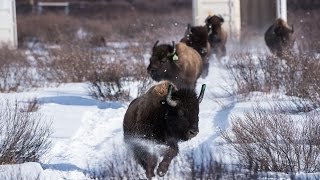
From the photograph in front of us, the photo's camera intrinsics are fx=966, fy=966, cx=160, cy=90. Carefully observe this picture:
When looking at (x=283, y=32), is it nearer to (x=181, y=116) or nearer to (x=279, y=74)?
(x=279, y=74)

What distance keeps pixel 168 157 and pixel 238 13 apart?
2668 centimetres

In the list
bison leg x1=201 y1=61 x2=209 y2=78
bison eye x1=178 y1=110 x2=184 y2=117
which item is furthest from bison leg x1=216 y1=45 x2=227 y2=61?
bison eye x1=178 y1=110 x2=184 y2=117

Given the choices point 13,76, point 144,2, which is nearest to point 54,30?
point 144,2

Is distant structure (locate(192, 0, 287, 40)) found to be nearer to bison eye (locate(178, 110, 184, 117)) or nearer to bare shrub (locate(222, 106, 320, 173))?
bare shrub (locate(222, 106, 320, 173))

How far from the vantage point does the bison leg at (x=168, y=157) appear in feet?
31.9

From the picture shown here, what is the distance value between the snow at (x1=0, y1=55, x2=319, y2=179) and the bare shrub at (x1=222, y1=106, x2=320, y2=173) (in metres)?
0.29

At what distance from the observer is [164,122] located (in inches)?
404

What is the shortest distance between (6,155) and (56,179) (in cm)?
106

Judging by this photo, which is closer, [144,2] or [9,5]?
[9,5]

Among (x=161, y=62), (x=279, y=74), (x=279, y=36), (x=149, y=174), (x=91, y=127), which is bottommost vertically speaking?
(x=91, y=127)

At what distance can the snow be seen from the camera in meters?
10.4

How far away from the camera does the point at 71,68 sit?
2205cm

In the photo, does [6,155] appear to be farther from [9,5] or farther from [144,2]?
[144,2]

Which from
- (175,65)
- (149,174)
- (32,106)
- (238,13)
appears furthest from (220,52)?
(149,174)
